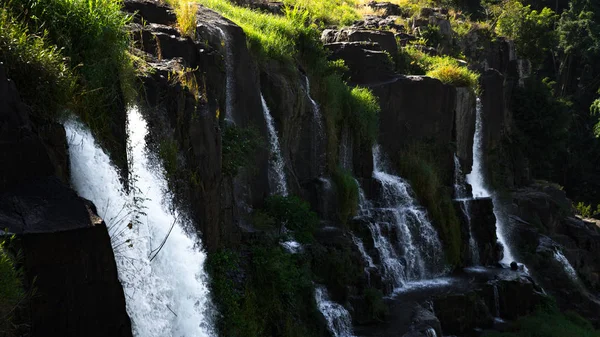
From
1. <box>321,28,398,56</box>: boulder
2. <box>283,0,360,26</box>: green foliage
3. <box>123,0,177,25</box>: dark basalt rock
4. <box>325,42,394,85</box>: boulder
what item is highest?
<box>283,0,360,26</box>: green foliage

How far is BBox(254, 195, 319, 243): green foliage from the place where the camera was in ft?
41.0

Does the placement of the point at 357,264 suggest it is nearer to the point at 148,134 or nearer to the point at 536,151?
the point at 148,134

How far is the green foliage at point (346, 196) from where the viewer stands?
15.1 m

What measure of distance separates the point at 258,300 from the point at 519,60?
79.6 feet

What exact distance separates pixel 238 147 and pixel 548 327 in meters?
8.12

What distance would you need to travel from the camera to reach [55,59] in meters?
7.12

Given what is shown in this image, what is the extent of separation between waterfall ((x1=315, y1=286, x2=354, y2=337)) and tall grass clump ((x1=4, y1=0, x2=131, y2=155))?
5282 mm

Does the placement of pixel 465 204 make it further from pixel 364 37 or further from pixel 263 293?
pixel 263 293

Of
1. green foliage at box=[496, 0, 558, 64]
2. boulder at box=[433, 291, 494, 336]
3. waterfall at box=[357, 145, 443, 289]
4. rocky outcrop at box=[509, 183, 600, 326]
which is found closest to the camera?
boulder at box=[433, 291, 494, 336]

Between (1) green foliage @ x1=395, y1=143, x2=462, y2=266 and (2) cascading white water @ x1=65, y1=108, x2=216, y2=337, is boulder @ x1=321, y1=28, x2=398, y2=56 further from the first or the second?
(2) cascading white water @ x1=65, y1=108, x2=216, y2=337

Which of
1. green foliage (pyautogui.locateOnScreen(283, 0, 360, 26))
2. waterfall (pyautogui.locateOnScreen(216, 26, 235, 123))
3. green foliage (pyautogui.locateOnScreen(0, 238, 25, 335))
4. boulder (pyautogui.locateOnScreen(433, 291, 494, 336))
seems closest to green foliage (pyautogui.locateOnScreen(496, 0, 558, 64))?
green foliage (pyautogui.locateOnScreen(283, 0, 360, 26))

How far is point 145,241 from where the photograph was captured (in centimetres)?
728

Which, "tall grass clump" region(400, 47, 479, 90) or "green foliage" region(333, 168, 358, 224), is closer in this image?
"green foliage" region(333, 168, 358, 224)

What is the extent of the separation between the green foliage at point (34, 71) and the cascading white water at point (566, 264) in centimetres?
1635
